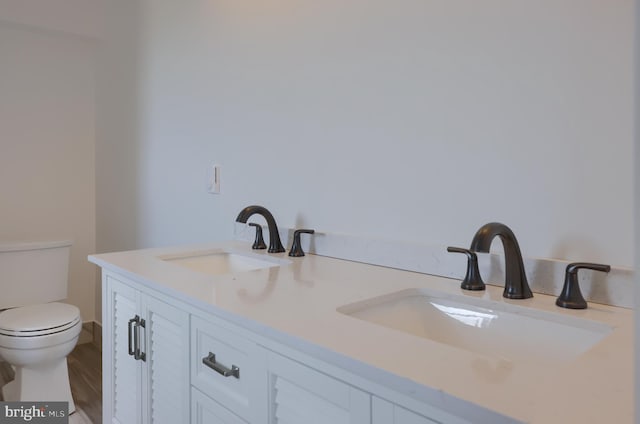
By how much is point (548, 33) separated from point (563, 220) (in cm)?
42

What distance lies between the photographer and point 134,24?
2523 millimetres

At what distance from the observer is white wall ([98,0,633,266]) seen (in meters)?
0.94

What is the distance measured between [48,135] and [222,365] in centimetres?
252

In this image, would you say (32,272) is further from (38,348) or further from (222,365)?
(222,365)

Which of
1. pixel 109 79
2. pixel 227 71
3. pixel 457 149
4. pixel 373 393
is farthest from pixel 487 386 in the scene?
pixel 109 79

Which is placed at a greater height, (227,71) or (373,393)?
(227,71)

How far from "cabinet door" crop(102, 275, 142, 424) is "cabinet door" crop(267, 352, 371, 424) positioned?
0.66m

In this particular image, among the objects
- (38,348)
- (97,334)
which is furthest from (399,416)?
(97,334)

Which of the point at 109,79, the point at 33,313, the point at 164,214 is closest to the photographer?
the point at 33,313

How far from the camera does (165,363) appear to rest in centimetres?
118

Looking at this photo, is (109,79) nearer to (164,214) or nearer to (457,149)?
(164,214)

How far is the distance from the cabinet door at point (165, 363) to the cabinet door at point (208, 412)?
0.03 meters

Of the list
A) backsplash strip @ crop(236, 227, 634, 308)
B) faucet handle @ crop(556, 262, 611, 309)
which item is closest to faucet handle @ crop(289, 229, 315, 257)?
backsplash strip @ crop(236, 227, 634, 308)

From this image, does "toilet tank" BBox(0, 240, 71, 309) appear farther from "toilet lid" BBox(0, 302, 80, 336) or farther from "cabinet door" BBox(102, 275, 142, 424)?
"cabinet door" BBox(102, 275, 142, 424)
